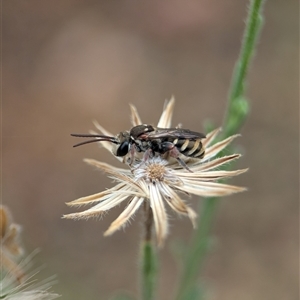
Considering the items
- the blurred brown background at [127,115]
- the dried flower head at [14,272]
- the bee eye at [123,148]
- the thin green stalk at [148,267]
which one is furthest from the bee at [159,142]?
the blurred brown background at [127,115]

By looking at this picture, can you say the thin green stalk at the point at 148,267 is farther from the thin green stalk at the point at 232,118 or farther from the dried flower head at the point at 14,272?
the thin green stalk at the point at 232,118

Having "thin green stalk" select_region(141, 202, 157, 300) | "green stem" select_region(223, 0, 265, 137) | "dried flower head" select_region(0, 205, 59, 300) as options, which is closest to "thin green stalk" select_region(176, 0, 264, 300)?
"green stem" select_region(223, 0, 265, 137)

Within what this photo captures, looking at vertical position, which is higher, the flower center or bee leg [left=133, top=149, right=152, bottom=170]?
bee leg [left=133, top=149, right=152, bottom=170]

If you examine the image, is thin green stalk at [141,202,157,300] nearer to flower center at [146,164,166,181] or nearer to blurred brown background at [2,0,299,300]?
flower center at [146,164,166,181]

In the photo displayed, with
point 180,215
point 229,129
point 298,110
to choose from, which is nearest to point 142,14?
point 298,110

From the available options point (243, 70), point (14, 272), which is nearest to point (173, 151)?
point (243, 70)

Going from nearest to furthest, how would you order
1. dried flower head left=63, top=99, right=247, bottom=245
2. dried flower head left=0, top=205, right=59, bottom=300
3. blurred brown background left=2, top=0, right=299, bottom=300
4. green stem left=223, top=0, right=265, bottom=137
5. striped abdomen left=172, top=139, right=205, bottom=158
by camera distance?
1. dried flower head left=63, top=99, right=247, bottom=245
2. dried flower head left=0, top=205, right=59, bottom=300
3. striped abdomen left=172, top=139, right=205, bottom=158
4. green stem left=223, top=0, right=265, bottom=137
5. blurred brown background left=2, top=0, right=299, bottom=300

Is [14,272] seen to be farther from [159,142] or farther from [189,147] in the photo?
[189,147]

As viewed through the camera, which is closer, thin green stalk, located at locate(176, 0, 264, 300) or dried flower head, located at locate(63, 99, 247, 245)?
dried flower head, located at locate(63, 99, 247, 245)

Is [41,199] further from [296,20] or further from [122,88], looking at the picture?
[296,20]
